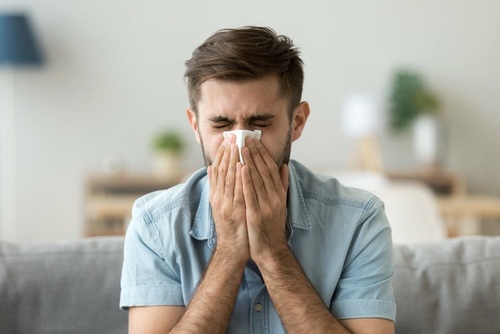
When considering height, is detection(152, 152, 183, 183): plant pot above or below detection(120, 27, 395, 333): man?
below

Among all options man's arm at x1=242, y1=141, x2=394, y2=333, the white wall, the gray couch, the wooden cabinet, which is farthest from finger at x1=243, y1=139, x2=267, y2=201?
the white wall

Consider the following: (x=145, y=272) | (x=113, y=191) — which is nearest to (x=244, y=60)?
(x=145, y=272)

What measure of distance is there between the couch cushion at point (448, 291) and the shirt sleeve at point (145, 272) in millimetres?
486

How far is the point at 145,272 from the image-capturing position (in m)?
1.80

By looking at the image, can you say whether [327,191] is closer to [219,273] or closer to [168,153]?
[219,273]

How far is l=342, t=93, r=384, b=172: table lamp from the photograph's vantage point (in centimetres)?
561

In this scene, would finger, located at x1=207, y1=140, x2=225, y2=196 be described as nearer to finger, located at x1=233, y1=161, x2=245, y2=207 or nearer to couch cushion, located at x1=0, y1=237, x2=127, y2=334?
finger, located at x1=233, y1=161, x2=245, y2=207

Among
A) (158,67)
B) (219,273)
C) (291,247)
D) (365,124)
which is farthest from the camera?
(158,67)

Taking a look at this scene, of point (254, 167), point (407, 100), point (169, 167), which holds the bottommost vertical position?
point (169, 167)

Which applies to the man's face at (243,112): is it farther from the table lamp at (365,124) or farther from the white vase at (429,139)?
A: the white vase at (429,139)

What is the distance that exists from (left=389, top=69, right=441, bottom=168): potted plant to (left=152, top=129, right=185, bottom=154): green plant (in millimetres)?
1358

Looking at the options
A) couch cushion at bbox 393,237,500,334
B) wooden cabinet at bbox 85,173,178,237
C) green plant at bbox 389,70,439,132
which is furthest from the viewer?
green plant at bbox 389,70,439,132

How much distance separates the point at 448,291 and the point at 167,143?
3.78 m

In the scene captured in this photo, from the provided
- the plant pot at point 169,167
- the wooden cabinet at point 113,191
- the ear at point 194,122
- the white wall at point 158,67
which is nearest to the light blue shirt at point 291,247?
the ear at point 194,122
